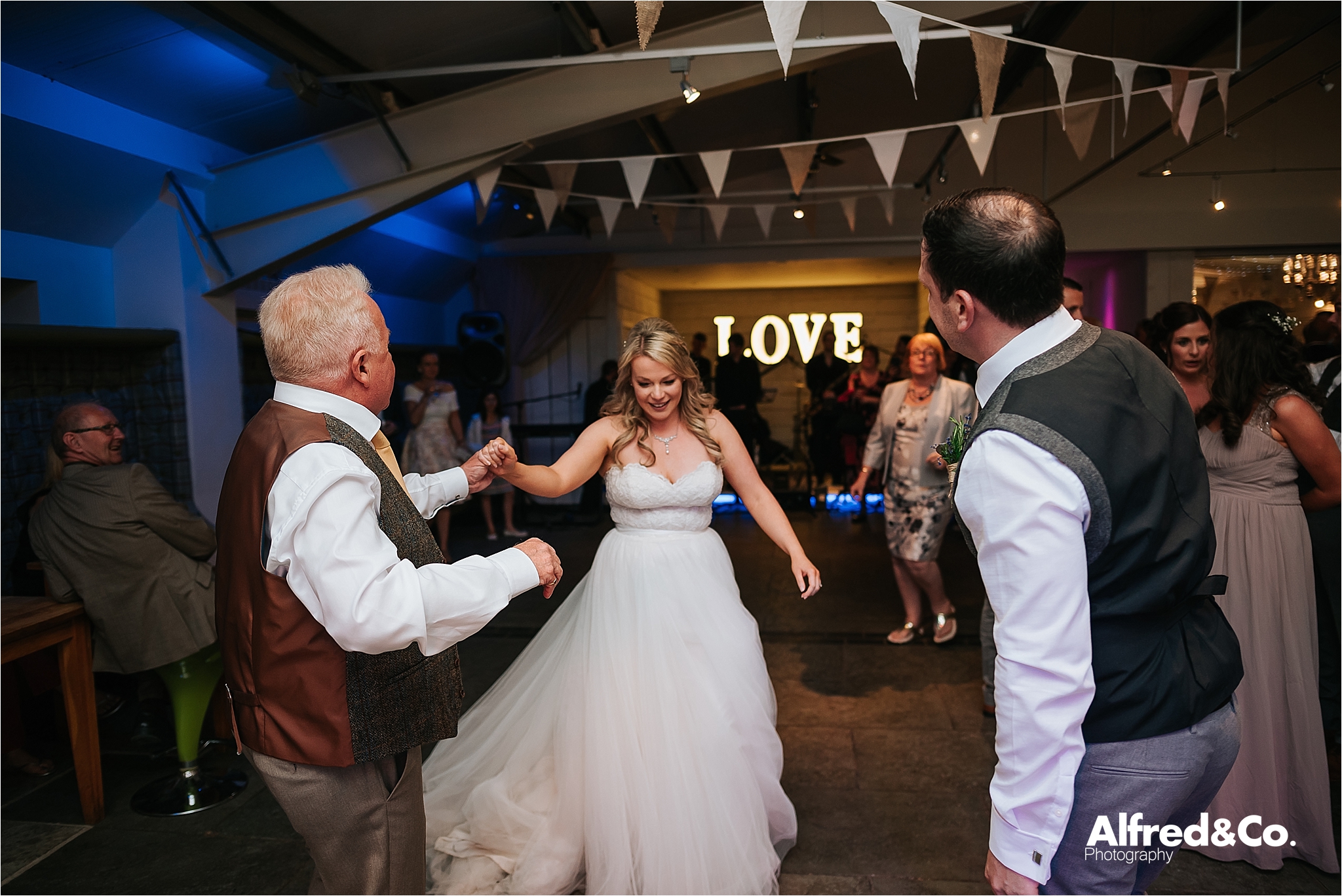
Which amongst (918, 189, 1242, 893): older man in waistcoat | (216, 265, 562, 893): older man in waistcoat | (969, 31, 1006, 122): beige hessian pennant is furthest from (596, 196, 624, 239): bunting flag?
(918, 189, 1242, 893): older man in waistcoat

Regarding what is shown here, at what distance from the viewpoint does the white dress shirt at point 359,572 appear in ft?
4.29

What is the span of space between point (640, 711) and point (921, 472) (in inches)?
94.9

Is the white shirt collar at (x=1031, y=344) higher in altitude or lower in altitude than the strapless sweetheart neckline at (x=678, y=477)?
higher

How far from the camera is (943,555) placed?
6.57 metres

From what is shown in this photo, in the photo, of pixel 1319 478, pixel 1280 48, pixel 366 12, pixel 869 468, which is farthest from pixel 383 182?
pixel 1280 48

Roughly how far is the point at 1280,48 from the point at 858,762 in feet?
13.8

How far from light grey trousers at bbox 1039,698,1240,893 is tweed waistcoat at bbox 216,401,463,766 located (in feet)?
3.93

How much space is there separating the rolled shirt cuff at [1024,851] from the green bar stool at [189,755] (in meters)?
2.77

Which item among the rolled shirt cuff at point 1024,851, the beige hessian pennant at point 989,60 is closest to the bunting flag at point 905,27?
the beige hessian pennant at point 989,60

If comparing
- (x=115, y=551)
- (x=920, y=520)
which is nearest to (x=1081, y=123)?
(x=920, y=520)

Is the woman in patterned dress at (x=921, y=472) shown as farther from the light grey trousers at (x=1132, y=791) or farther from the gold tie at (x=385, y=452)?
the gold tie at (x=385, y=452)

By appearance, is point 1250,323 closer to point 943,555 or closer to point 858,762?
point 858,762

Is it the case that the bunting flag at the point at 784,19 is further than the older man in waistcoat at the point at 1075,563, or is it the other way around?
the bunting flag at the point at 784,19

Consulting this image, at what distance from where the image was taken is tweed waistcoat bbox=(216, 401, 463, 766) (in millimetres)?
1453
